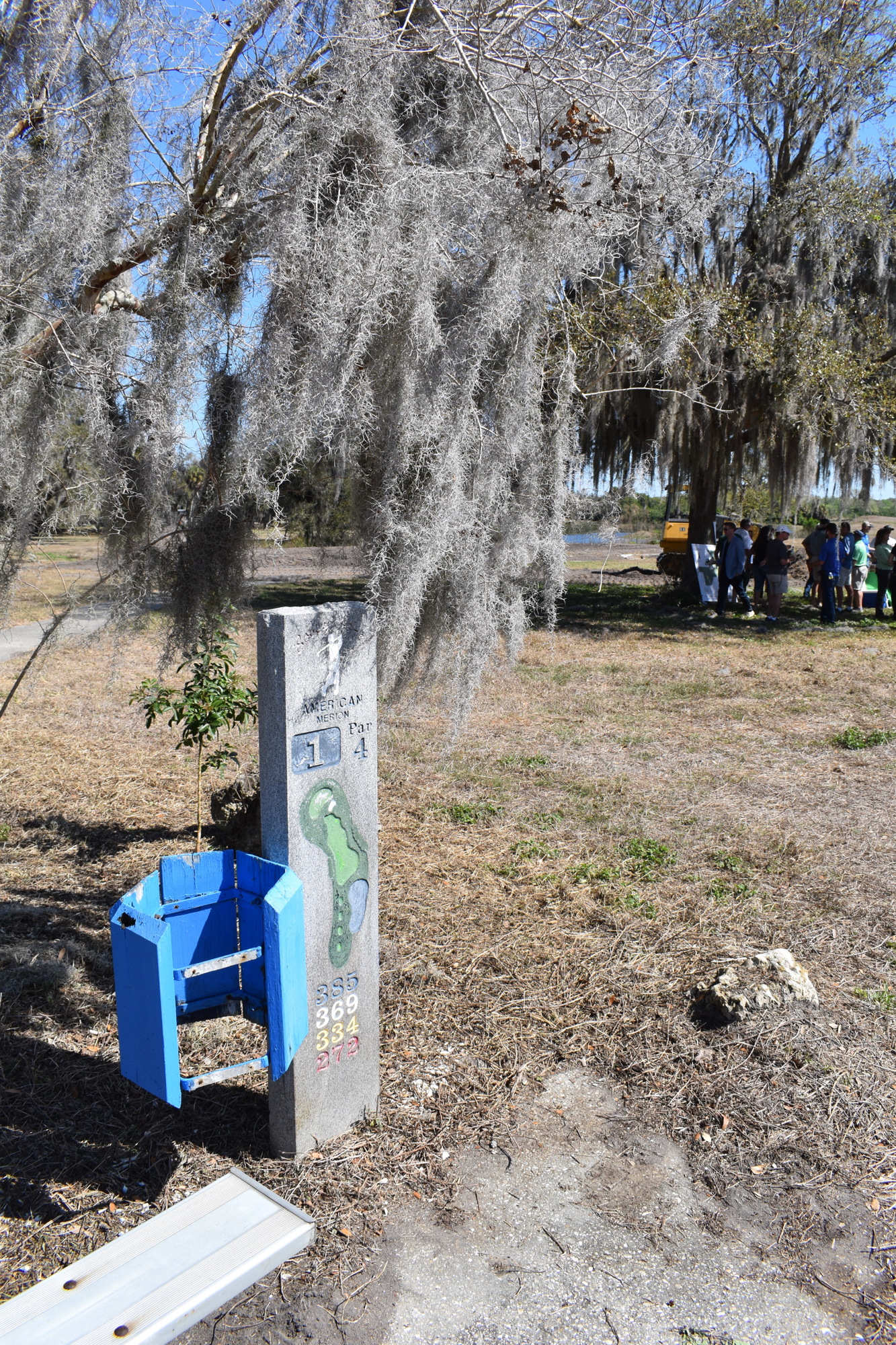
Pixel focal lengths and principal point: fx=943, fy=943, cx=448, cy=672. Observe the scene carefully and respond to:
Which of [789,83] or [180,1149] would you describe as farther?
[789,83]

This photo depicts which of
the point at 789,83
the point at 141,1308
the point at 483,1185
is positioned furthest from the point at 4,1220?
the point at 789,83

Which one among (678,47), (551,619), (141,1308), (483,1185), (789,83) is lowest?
(483,1185)

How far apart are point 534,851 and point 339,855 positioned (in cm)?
258

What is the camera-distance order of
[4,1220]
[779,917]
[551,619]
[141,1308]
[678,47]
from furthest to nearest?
[779,917] < [678,47] < [551,619] < [4,1220] < [141,1308]

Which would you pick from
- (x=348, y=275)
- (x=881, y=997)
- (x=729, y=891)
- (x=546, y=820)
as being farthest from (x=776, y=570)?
(x=348, y=275)

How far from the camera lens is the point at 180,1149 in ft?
9.78

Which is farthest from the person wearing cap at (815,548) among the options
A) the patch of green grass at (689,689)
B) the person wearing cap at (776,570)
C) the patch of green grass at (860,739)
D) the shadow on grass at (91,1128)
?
the shadow on grass at (91,1128)

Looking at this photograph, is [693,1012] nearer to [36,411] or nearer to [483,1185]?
[483,1185]

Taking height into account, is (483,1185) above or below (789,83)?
below

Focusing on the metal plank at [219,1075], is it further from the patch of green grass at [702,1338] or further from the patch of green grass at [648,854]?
the patch of green grass at [648,854]

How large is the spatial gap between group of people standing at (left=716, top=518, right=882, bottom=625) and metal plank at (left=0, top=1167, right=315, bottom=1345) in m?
13.2

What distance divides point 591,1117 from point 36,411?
3094mm

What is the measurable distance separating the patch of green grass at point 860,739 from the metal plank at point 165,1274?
638cm

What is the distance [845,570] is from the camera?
15.2 metres
